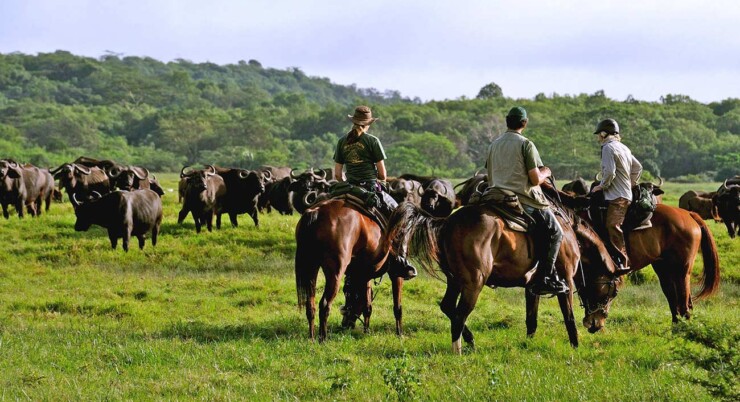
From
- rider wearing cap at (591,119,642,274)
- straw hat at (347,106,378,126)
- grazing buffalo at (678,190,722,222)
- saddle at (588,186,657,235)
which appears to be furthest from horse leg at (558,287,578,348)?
grazing buffalo at (678,190,722,222)

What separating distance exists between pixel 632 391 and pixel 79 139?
326 ft

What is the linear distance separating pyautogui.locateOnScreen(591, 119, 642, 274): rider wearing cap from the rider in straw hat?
2.54m

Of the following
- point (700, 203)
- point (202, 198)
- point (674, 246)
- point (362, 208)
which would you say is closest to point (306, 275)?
point (362, 208)

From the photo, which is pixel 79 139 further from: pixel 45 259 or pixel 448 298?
pixel 448 298

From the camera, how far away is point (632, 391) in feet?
26.2

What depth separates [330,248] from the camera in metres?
10.5

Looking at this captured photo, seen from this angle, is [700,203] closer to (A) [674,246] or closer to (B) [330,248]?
(A) [674,246]

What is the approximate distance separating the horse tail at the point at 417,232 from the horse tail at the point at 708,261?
163 inches

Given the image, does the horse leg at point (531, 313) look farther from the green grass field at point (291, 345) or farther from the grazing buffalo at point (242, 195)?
the grazing buffalo at point (242, 195)

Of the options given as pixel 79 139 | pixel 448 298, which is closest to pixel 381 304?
pixel 448 298

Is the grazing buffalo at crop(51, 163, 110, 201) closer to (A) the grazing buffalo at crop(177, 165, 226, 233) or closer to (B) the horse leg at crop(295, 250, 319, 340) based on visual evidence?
(A) the grazing buffalo at crop(177, 165, 226, 233)

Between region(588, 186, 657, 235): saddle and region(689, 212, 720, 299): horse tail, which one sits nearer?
region(588, 186, 657, 235): saddle

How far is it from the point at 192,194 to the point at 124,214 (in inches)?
114

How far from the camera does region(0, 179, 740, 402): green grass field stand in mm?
8070
